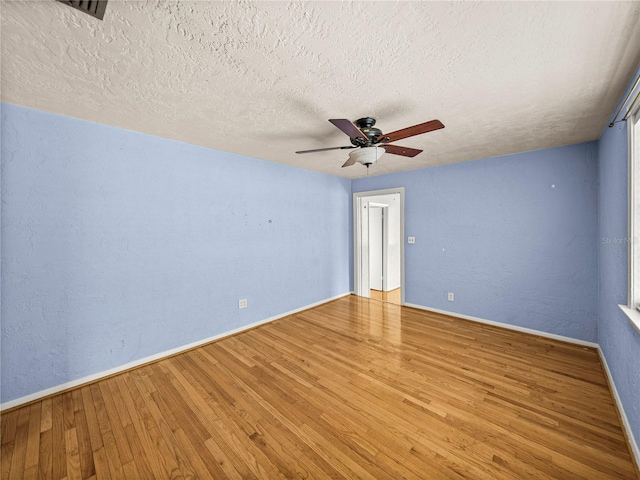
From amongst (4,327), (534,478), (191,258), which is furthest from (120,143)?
(534,478)

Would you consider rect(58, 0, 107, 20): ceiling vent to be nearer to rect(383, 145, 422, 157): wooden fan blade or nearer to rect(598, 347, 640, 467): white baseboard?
rect(383, 145, 422, 157): wooden fan blade

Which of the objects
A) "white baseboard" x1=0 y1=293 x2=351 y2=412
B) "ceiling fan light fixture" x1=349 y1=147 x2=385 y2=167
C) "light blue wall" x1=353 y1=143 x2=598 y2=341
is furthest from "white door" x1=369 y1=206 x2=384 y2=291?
"ceiling fan light fixture" x1=349 y1=147 x2=385 y2=167

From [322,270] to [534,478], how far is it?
3365 millimetres

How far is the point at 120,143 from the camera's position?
233 cm

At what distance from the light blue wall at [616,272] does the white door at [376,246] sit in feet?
10.9

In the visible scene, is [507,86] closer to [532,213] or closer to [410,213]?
[532,213]

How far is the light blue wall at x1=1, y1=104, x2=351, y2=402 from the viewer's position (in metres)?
1.91

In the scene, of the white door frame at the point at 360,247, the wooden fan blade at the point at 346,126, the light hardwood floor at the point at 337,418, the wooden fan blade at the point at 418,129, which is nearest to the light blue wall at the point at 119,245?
the light hardwood floor at the point at 337,418

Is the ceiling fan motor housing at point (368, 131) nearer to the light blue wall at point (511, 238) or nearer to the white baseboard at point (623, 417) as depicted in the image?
the light blue wall at point (511, 238)

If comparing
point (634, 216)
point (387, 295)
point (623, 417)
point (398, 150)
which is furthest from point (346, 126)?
point (387, 295)

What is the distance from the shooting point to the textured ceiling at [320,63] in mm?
1109

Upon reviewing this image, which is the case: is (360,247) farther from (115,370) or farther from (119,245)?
(115,370)

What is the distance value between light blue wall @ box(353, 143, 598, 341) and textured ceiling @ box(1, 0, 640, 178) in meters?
0.84

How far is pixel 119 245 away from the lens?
2.34 metres
